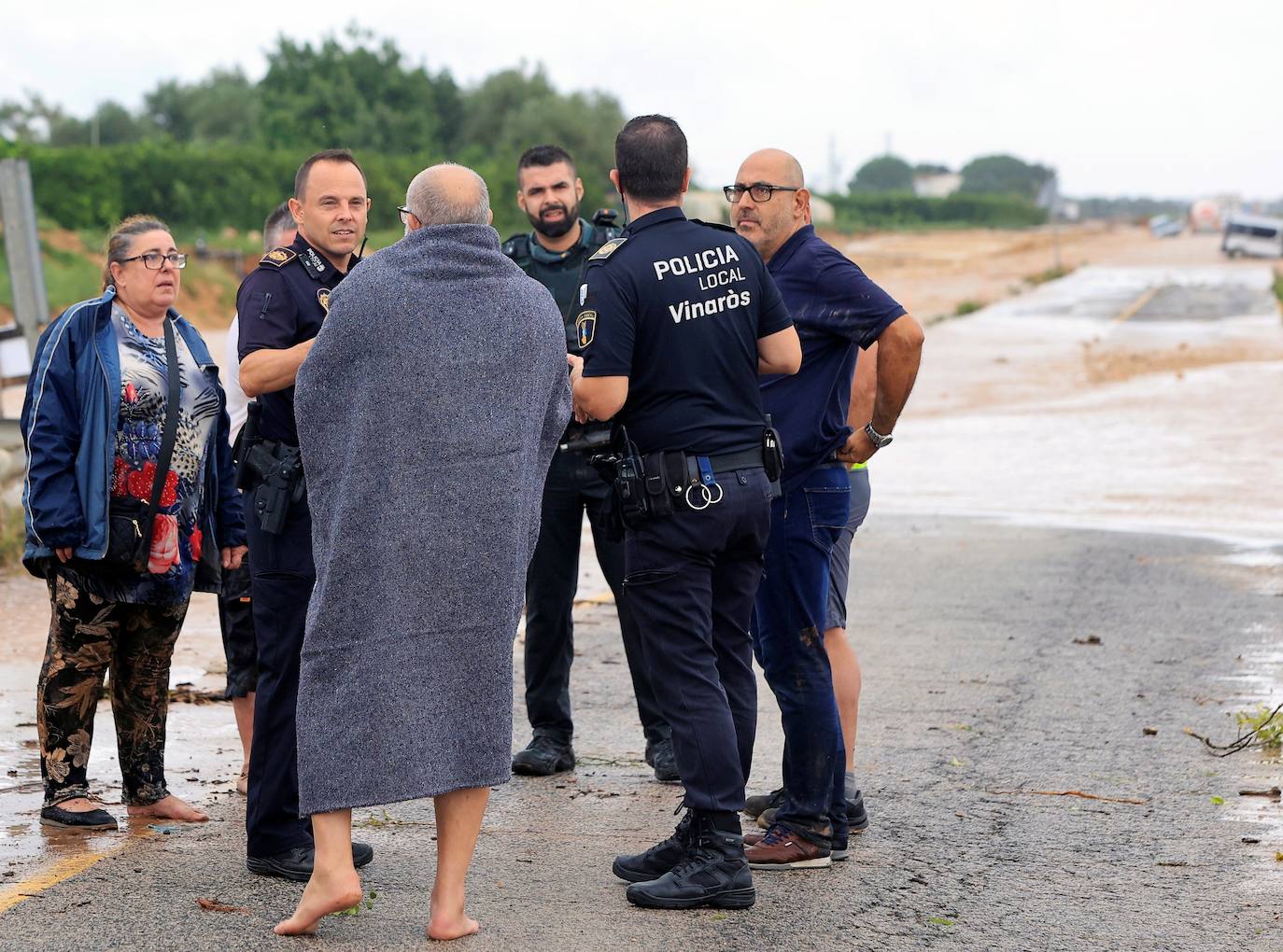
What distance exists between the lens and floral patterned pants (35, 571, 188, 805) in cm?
526

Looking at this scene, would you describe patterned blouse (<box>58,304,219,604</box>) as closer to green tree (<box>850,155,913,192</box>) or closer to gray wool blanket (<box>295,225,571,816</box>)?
gray wool blanket (<box>295,225,571,816</box>)

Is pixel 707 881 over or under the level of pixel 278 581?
under

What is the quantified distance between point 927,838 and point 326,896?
2092mm

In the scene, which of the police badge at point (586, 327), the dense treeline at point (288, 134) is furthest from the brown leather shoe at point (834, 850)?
the dense treeline at point (288, 134)

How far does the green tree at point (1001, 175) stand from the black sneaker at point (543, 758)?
173 metres

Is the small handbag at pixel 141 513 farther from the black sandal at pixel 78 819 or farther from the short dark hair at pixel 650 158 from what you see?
the short dark hair at pixel 650 158

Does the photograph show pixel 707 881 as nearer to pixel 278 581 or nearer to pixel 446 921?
pixel 446 921

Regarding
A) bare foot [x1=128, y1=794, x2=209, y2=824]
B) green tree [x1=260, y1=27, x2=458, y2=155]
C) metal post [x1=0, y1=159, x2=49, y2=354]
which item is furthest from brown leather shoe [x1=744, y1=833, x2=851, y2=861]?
green tree [x1=260, y1=27, x2=458, y2=155]

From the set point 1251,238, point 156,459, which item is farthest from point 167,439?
point 1251,238

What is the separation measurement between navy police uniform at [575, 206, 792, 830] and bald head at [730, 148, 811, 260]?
0.37 m

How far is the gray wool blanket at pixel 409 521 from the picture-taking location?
3996 mm

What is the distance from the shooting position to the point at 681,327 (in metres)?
4.57

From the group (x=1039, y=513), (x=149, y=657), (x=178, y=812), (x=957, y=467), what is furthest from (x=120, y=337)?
(x=957, y=467)

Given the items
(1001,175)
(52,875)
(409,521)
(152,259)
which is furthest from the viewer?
(1001,175)
